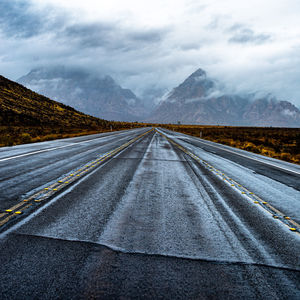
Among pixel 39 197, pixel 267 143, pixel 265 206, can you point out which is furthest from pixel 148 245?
pixel 267 143

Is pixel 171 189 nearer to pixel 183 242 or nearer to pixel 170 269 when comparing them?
pixel 183 242

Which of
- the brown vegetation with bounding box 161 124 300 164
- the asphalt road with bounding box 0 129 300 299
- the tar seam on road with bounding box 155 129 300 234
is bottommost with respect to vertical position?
the asphalt road with bounding box 0 129 300 299

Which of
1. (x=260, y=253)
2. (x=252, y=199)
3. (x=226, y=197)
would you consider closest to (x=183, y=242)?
(x=260, y=253)

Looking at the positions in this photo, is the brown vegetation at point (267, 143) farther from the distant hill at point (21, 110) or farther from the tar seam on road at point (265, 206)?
the distant hill at point (21, 110)

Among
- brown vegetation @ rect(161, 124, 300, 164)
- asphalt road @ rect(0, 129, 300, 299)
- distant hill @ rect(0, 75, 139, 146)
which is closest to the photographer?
asphalt road @ rect(0, 129, 300, 299)

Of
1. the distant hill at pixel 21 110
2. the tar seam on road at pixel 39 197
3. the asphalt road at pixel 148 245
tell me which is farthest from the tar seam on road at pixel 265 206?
the distant hill at pixel 21 110

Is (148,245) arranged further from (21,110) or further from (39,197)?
(21,110)

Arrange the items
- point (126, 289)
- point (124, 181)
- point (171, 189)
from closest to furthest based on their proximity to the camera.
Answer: point (126, 289) → point (171, 189) → point (124, 181)

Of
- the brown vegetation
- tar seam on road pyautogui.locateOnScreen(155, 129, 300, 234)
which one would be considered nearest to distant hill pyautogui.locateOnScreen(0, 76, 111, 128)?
the brown vegetation

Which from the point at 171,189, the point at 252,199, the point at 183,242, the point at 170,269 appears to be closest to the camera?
the point at 170,269

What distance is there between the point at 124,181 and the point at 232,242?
12.5ft

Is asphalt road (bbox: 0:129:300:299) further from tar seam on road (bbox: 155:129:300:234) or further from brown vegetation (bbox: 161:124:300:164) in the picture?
brown vegetation (bbox: 161:124:300:164)

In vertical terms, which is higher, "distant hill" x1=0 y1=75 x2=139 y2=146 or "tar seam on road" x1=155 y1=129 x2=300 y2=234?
"distant hill" x1=0 y1=75 x2=139 y2=146

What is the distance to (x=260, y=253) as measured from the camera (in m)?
3.06
